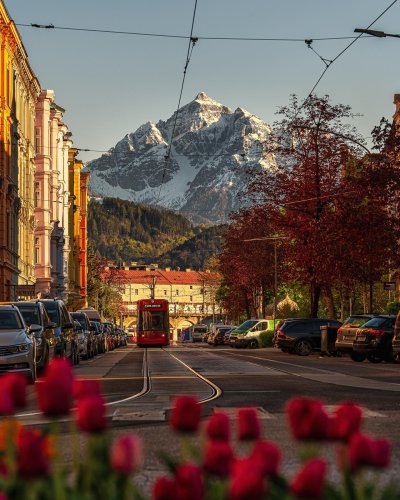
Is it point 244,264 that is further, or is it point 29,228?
point 244,264

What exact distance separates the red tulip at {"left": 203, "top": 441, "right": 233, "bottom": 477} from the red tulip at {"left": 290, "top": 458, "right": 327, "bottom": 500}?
248mm

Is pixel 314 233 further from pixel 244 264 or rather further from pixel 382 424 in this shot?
pixel 382 424

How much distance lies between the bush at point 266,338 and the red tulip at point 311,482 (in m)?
70.5

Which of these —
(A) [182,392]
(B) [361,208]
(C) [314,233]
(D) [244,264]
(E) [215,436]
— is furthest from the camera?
(D) [244,264]

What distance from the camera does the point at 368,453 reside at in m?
2.34

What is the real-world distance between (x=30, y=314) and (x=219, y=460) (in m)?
26.4

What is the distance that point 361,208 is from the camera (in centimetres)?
4819

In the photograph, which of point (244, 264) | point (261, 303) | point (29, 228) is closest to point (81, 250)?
point (261, 303)

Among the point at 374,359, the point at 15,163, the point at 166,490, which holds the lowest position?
the point at 374,359

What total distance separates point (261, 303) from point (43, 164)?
91.0 ft

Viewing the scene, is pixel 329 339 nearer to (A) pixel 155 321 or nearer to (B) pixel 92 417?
(A) pixel 155 321

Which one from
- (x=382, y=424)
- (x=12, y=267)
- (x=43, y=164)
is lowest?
(x=382, y=424)

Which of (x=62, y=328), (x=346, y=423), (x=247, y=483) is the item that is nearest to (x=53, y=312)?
(x=62, y=328)

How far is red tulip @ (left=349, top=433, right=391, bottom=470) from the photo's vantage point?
2.32 metres
